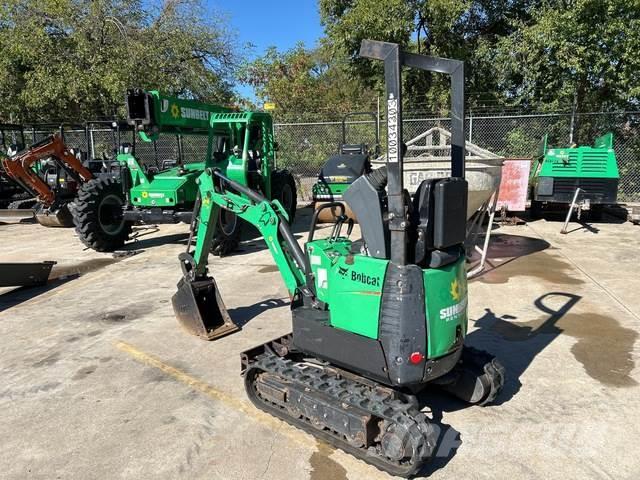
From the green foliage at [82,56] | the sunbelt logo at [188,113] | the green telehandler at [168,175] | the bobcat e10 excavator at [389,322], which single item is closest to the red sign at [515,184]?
the green telehandler at [168,175]

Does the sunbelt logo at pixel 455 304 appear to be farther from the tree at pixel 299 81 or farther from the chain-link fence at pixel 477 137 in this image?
the tree at pixel 299 81

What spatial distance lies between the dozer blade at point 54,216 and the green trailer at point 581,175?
36.4ft

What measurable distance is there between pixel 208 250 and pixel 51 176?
9.74 meters

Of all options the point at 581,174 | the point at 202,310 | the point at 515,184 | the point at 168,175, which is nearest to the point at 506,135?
the point at 515,184

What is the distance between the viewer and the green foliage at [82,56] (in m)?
18.5

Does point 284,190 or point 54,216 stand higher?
point 284,190

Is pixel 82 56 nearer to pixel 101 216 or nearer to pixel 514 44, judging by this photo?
pixel 101 216

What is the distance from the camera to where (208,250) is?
211 inches

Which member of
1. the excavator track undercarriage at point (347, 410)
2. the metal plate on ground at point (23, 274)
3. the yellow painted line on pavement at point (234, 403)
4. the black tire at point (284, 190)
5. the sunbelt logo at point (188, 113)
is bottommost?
the yellow painted line on pavement at point (234, 403)

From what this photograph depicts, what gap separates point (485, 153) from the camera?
848cm

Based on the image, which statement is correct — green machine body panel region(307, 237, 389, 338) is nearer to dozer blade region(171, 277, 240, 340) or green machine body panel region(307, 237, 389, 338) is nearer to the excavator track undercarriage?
the excavator track undercarriage

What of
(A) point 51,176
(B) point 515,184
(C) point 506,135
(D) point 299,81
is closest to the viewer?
(B) point 515,184

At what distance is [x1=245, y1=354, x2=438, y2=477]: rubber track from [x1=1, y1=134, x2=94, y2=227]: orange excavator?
8978mm

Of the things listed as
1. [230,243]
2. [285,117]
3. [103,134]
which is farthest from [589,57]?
[103,134]
